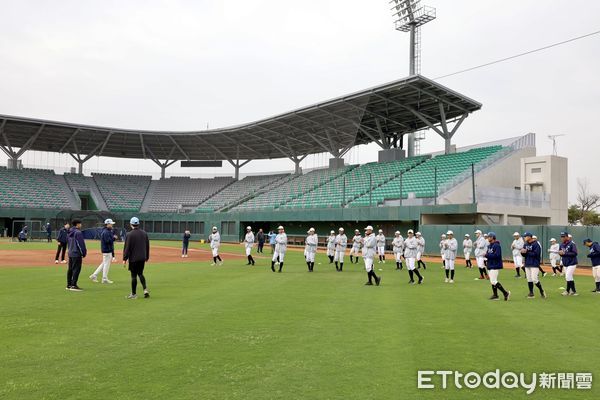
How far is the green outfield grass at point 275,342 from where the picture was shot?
5.62m

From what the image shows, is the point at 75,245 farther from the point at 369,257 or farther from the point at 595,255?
the point at 595,255

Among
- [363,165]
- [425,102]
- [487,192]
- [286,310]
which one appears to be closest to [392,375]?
[286,310]

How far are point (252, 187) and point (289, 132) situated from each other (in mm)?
11578

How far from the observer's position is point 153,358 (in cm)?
671

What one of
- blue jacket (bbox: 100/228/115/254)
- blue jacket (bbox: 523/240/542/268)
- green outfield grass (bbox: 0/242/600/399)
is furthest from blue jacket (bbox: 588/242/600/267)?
blue jacket (bbox: 100/228/115/254)

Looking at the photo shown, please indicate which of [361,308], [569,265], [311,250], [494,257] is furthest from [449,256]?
[361,308]

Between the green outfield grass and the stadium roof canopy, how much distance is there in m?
31.8

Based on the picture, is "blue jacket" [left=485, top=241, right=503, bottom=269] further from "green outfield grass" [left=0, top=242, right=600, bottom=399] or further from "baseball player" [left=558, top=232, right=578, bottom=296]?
"baseball player" [left=558, top=232, right=578, bottom=296]

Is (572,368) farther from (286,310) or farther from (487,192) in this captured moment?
(487,192)

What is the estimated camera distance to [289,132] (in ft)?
193

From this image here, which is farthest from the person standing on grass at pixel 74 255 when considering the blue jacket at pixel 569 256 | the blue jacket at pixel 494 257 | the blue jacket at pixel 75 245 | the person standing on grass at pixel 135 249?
the blue jacket at pixel 569 256

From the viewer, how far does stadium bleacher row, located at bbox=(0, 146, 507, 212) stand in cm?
4284

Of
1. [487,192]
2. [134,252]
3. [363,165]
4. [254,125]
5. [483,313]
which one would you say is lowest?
[483,313]

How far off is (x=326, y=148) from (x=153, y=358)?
54.0 metres
